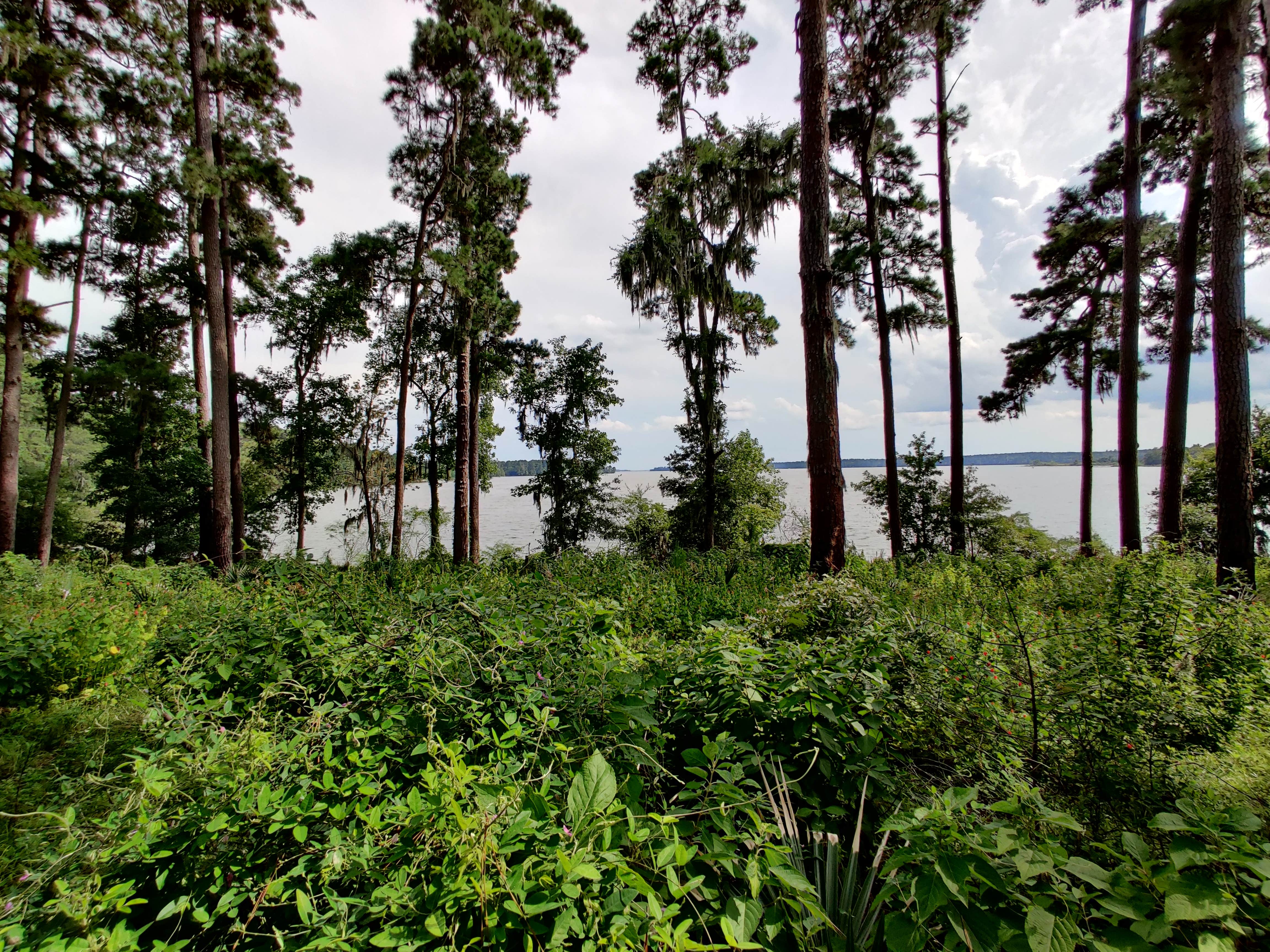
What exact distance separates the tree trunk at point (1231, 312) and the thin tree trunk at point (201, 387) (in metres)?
18.7

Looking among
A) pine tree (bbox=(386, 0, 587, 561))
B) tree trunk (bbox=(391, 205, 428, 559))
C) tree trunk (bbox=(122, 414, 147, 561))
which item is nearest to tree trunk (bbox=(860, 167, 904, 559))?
pine tree (bbox=(386, 0, 587, 561))

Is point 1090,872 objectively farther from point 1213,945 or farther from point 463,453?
point 463,453

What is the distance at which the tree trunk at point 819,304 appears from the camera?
246 inches

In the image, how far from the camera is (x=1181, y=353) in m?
8.23

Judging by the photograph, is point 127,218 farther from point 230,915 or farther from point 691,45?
point 230,915

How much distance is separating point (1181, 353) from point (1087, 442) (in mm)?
6096

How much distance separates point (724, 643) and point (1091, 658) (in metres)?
2.15

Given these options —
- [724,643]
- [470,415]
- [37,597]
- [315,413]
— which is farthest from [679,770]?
[315,413]

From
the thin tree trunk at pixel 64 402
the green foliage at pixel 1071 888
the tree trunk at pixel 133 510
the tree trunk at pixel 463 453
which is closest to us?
the green foliage at pixel 1071 888

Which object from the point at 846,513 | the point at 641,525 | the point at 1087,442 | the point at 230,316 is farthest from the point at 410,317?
the point at 846,513

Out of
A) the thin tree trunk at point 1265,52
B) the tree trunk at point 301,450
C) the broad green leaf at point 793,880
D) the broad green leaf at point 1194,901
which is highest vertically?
the thin tree trunk at point 1265,52

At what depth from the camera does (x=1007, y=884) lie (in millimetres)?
1095

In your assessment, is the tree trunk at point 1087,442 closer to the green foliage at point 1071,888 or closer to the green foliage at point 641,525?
the green foliage at point 641,525

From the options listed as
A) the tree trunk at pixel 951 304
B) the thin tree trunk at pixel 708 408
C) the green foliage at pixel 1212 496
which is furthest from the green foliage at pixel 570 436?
the green foliage at pixel 1212 496
